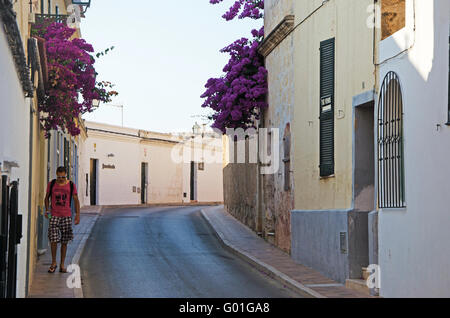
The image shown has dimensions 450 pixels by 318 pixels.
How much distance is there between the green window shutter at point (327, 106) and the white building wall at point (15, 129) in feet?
20.2

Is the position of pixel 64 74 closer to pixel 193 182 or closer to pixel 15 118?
pixel 15 118

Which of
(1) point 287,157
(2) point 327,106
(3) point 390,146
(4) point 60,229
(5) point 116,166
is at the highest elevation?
(5) point 116,166

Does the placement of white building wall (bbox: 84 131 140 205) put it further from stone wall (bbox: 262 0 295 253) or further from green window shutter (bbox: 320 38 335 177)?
green window shutter (bbox: 320 38 335 177)

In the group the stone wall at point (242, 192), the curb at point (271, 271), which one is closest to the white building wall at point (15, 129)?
the curb at point (271, 271)

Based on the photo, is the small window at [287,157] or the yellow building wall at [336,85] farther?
the small window at [287,157]

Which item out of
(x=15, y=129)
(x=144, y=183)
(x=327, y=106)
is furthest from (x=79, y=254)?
(x=144, y=183)

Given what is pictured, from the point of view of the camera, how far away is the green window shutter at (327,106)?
1457 cm

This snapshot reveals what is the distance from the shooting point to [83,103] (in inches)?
596

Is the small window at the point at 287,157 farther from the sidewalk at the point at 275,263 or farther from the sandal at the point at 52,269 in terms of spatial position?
the sandal at the point at 52,269

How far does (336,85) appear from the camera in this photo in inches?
566

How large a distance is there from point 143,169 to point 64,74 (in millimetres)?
30029

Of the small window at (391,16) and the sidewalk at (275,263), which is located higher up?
the small window at (391,16)

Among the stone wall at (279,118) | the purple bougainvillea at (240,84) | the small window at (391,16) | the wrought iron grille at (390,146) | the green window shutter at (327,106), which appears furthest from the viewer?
the purple bougainvillea at (240,84)

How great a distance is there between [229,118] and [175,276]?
27.3 feet
